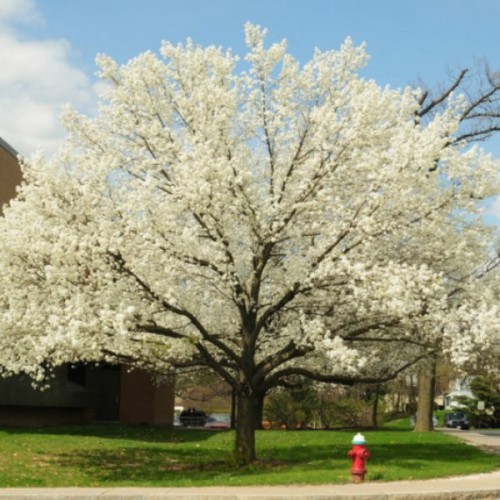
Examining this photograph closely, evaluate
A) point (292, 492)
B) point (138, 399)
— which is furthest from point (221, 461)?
point (138, 399)

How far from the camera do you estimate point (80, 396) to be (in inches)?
1419

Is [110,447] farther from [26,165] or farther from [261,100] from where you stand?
[261,100]

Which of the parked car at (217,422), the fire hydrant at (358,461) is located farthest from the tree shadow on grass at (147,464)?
the parked car at (217,422)

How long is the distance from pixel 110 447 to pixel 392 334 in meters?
9.73

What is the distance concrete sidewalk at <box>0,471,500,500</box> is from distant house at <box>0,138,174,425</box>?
14.7 m

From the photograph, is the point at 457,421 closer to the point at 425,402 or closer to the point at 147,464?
the point at 425,402

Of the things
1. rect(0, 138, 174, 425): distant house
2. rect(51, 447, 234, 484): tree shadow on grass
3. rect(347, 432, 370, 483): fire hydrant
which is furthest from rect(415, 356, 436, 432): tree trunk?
rect(347, 432, 370, 483): fire hydrant

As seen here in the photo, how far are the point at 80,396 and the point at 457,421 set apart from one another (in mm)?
30352

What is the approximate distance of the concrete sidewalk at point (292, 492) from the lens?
1284 centimetres

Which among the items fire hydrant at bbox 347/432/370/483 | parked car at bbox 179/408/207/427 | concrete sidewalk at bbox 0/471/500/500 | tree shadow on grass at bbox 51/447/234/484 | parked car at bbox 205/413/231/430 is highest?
fire hydrant at bbox 347/432/370/483

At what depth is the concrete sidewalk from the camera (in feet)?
42.1

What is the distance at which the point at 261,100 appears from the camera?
59.5ft

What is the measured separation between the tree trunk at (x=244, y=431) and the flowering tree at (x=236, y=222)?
0.10ft

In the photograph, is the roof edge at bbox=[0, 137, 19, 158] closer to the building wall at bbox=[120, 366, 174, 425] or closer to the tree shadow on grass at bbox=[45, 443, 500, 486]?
the building wall at bbox=[120, 366, 174, 425]
